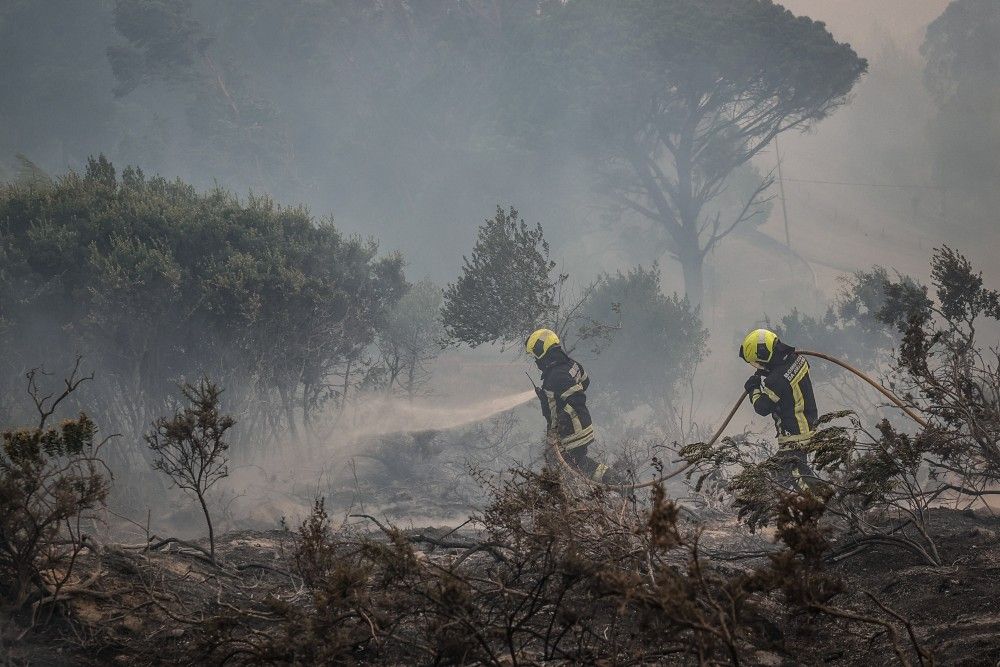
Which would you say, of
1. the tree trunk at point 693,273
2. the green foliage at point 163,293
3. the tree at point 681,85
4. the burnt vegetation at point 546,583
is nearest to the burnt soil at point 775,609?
the burnt vegetation at point 546,583

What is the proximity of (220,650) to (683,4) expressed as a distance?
31152mm

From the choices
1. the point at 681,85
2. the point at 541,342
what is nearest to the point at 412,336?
the point at 541,342

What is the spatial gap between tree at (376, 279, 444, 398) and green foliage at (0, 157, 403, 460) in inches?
111

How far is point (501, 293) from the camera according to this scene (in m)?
14.6

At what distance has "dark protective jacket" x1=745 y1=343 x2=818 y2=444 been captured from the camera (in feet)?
22.8

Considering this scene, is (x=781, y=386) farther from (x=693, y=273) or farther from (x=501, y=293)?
(x=693, y=273)

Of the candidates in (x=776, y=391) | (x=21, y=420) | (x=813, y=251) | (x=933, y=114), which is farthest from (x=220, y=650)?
(x=933, y=114)

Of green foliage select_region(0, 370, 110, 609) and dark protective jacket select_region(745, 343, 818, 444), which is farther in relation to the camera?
dark protective jacket select_region(745, 343, 818, 444)

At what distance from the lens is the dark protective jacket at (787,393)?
22.8 feet

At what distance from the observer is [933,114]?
2552 inches

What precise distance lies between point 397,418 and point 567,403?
9.23m

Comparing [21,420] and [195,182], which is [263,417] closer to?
[21,420]

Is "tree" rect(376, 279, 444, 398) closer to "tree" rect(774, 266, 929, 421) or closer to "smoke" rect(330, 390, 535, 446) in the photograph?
"smoke" rect(330, 390, 535, 446)

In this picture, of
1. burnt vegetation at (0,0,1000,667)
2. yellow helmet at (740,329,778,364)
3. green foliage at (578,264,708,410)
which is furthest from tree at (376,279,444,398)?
yellow helmet at (740,329,778,364)
